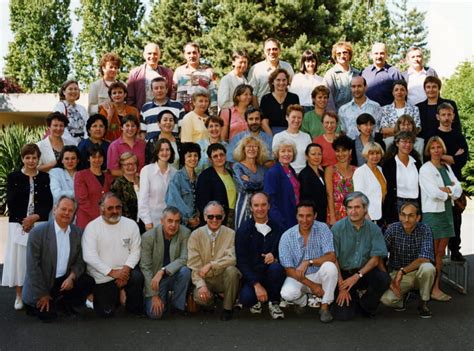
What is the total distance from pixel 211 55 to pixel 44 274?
920 inches

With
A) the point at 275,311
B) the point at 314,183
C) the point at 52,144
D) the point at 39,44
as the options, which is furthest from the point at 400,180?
the point at 39,44

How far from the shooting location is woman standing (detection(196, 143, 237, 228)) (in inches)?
287

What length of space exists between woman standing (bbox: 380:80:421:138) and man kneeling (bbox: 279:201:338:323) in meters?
2.13

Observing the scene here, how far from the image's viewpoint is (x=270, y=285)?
6.73 meters

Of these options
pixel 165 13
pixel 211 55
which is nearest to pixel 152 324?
pixel 211 55

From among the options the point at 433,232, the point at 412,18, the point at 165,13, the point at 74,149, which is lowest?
the point at 433,232

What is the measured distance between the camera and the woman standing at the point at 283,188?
7227 mm

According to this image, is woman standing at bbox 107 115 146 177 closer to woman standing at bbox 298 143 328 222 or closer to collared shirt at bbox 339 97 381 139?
woman standing at bbox 298 143 328 222

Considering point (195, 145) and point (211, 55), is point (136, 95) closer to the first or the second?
point (195, 145)

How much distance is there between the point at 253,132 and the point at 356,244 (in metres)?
2.01

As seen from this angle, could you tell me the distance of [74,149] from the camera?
7500mm

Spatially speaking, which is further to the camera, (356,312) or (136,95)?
(136,95)

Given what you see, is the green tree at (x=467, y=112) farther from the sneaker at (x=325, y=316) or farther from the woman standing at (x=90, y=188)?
the woman standing at (x=90, y=188)

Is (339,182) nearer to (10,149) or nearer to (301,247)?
(301,247)
